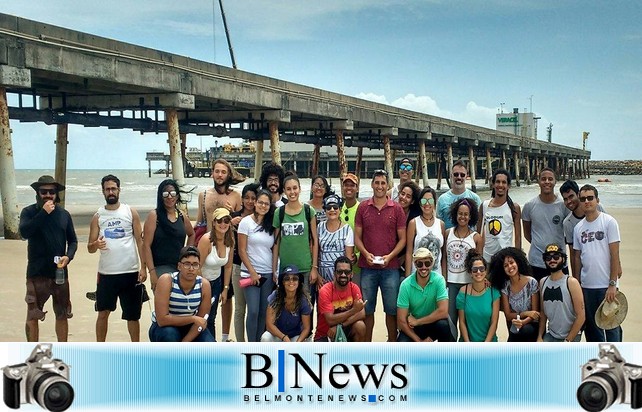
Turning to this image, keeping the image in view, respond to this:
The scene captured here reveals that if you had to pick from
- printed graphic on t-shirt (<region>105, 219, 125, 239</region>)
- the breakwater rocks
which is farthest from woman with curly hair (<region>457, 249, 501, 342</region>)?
the breakwater rocks

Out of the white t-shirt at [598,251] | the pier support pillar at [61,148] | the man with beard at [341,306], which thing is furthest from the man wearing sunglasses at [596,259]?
the pier support pillar at [61,148]

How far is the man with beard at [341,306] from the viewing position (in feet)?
18.8

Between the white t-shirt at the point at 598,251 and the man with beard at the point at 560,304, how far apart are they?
0.37 meters

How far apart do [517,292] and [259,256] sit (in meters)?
2.24

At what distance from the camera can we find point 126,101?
19812 mm

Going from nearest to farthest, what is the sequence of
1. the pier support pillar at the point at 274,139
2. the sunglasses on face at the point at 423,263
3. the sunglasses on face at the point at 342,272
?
the sunglasses on face at the point at 423,263, the sunglasses on face at the point at 342,272, the pier support pillar at the point at 274,139

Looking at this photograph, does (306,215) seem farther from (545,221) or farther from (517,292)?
(545,221)

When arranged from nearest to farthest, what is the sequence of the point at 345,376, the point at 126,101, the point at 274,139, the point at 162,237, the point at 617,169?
the point at 345,376
the point at 162,237
the point at 126,101
the point at 274,139
the point at 617,169

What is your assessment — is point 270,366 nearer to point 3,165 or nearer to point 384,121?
point 3,165

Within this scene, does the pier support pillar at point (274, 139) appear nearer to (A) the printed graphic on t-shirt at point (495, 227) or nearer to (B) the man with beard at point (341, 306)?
(A) the printed graphic on t-shirt at point (495, 227)

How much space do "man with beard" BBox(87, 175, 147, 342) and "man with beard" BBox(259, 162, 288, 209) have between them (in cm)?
142

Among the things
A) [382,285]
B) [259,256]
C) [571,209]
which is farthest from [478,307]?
[259,256]

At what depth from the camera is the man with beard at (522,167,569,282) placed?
6.46 m

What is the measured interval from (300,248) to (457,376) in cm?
209
